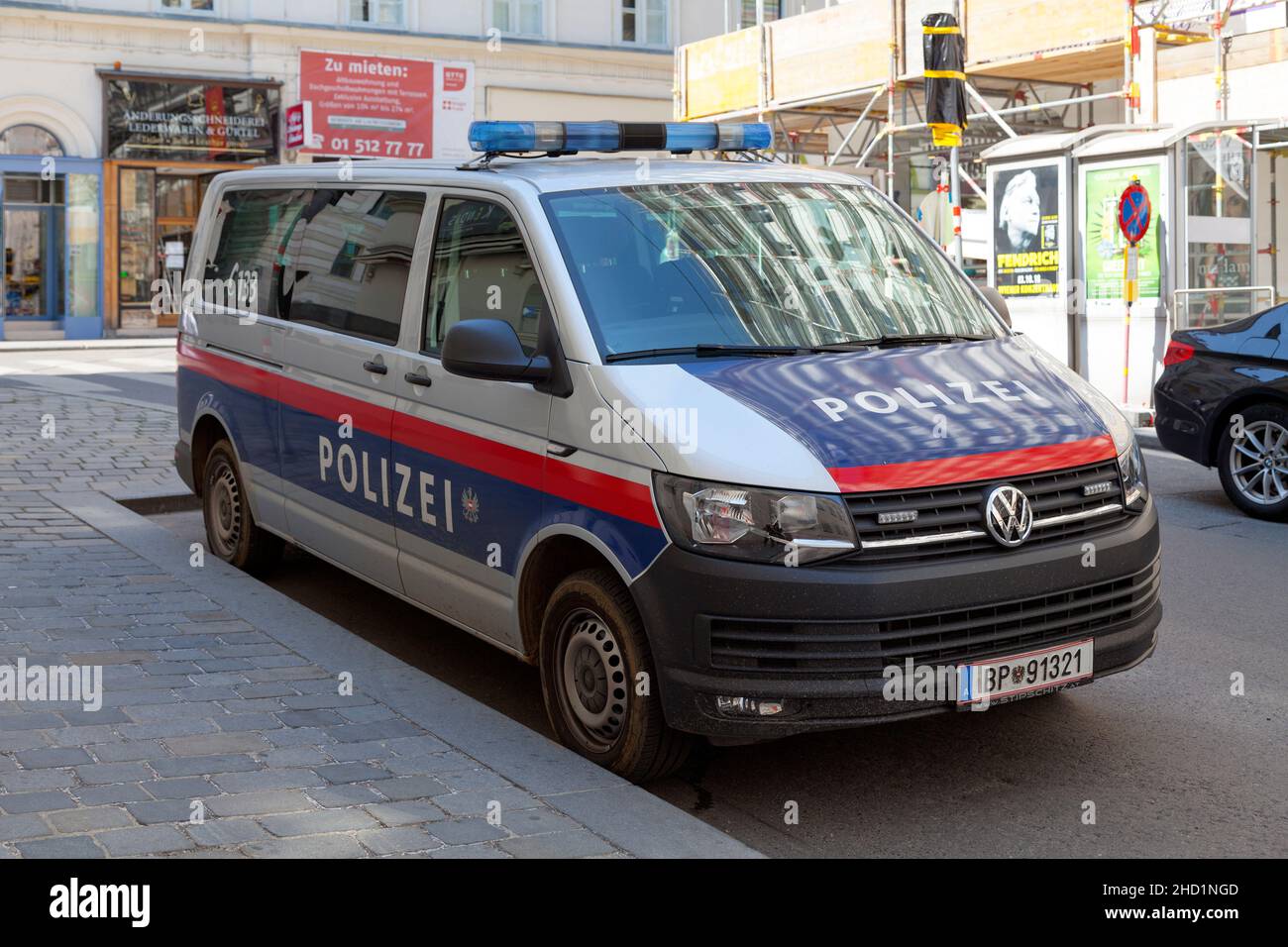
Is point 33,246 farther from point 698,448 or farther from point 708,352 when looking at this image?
point 698,448

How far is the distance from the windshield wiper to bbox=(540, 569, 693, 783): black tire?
69 cm

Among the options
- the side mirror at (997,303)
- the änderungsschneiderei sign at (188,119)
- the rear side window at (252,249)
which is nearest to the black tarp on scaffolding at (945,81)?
the rear side window at (252,249)

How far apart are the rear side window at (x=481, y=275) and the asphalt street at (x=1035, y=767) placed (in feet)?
4.73

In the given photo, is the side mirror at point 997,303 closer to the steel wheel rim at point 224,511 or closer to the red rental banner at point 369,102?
the steel wheel rim at point 224,511

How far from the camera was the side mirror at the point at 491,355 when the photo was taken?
511cm

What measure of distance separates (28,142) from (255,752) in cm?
3019

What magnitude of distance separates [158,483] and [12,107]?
24.2 metres

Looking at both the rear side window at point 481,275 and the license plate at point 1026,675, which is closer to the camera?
the license plate at point 1026,675

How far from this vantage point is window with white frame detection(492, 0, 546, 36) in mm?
38031

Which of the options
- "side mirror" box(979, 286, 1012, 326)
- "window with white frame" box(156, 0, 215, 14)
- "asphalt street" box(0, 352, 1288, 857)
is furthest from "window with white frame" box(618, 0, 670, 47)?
"side mirror" box(979, 286, 1012, 326)

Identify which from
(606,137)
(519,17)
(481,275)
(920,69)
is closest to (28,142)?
(519,17)

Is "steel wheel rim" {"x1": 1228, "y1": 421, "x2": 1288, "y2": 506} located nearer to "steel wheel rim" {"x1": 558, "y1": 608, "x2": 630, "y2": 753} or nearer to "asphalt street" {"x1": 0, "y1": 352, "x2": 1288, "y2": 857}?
"asphalt street" {"x1": 0, "y1": 352, "x2": 1288, "y2": 857}
